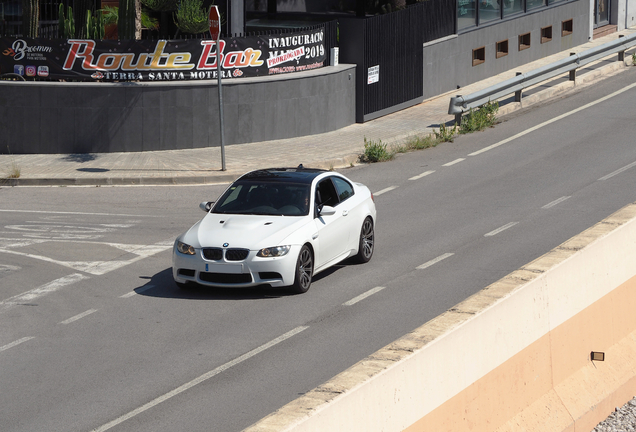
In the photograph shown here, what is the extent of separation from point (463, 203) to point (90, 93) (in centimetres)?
926

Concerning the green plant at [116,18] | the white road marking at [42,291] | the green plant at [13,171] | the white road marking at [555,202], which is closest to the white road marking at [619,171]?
the white road marking at [555,202]

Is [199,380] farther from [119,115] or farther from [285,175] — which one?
[119,115]

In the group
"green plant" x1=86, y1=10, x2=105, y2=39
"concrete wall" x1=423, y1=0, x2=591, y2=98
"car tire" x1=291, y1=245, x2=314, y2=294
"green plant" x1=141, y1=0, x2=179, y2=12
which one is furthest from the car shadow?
"concrete wall" x1=423, y1=0, x2=591, y2=98

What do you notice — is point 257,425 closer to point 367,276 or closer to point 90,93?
point 367,276

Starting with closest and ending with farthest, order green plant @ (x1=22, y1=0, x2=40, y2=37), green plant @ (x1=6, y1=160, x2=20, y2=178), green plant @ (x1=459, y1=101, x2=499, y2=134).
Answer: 1. green plant @ (x1=6, y1=160, x2=20, y2=178)
2. green plant @ (x1=22, y1=0, x2=40, y2=37)
3. green plant @ (x1=459, y1=101, x2=499, y2=134)

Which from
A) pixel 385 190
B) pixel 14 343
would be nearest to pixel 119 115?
pixel 385 190

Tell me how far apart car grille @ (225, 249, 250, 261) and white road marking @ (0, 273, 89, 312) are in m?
2.51

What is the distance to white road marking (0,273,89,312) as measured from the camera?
A: 12359 mm

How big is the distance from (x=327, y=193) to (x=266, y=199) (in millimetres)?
919

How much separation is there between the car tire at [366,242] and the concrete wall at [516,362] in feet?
13.2

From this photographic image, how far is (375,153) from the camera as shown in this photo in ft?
70.6

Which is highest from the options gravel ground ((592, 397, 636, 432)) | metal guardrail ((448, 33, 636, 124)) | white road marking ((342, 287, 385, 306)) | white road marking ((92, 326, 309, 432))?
metal guardrail ((448, 33, 636, 124))

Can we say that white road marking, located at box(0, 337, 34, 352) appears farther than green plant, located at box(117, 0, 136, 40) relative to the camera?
No

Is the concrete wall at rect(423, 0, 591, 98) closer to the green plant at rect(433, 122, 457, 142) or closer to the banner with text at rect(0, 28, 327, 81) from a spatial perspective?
the green plant at rect(433, 122, 457, 142)
